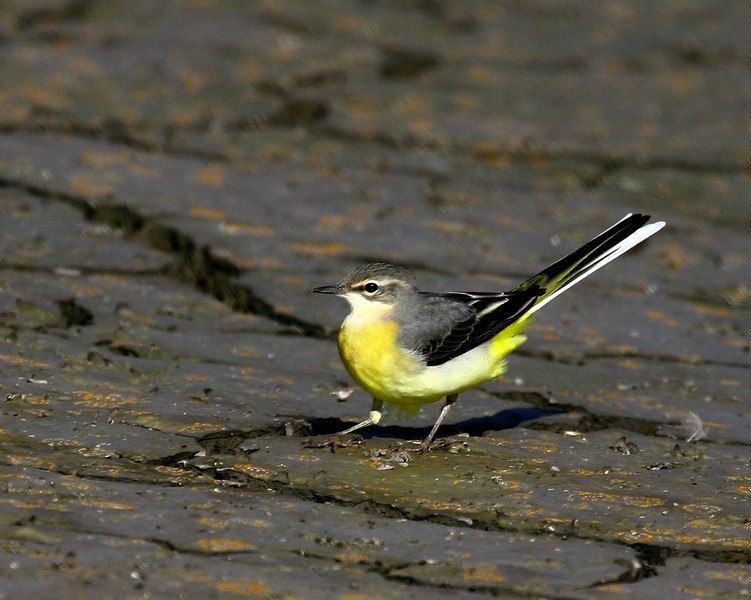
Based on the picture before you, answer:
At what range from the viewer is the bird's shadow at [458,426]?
14.0 feet

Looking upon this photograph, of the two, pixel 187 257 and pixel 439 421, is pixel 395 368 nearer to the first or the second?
pixel 439 421

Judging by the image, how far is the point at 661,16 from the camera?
30.1 ft

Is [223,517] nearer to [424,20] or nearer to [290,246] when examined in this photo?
[290,246]

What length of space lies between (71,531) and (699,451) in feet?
6.83

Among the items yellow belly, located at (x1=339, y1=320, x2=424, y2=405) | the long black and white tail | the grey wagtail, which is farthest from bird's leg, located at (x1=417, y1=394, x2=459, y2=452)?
the long black and white tail

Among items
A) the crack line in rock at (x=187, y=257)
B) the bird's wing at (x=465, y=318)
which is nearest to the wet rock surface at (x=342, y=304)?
the crack line in rock at (x=187, y=257)

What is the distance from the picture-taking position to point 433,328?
14.5ft

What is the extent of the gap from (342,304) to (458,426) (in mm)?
1163

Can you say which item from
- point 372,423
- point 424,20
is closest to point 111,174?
point 372,423

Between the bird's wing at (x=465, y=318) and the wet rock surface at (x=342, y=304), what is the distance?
30 centimetres

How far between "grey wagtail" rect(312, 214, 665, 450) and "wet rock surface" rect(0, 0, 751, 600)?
0.21 metres

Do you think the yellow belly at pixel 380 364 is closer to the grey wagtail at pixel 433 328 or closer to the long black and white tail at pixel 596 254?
the grey wagtail at pixel 433 328

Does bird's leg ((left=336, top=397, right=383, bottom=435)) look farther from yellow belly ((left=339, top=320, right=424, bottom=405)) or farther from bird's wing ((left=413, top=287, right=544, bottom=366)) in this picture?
bird's wing ((left=413, top=287, right=544, bottom=366))

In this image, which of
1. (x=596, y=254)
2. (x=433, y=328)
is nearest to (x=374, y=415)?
(x=433, y=328)
